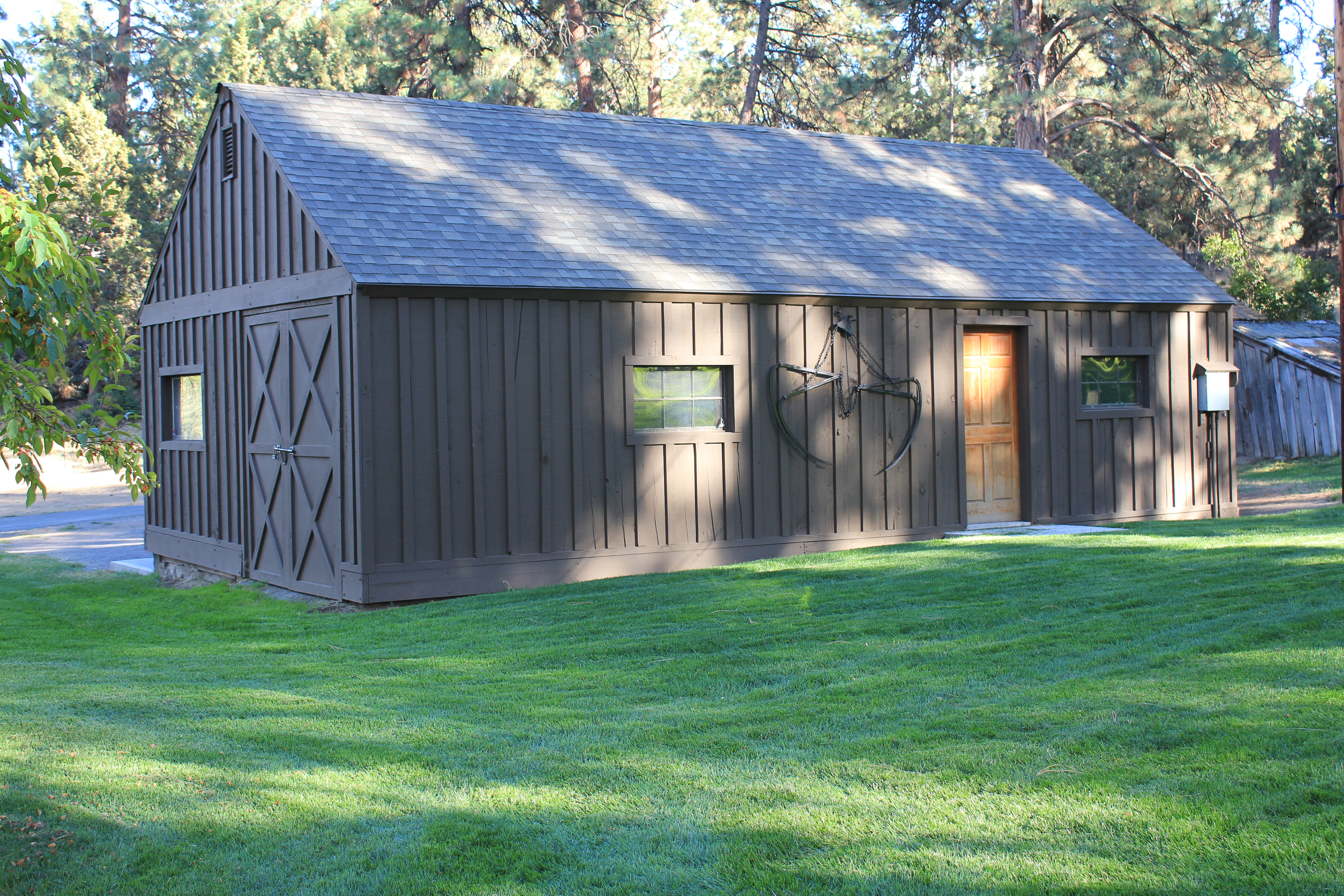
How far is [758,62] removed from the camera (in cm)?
2705

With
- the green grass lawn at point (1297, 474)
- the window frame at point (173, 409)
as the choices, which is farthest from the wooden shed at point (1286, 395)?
the window frame at point (173, 409)

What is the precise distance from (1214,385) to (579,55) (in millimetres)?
17300

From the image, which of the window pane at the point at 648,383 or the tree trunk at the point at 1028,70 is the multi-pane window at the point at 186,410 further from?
the tree trunk at the point at 1028,70

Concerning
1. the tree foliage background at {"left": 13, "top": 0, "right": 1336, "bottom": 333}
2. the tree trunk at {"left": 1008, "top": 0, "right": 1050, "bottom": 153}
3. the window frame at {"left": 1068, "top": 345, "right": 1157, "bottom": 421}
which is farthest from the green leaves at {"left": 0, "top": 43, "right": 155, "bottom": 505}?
the tree trunk at {"left": 1008, "top": 0, "right": 1050, "bottom": 153}

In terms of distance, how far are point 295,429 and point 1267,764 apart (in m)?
8.46

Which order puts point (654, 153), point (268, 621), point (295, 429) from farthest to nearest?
1. point (654, 153)
2. point (295, 429)
3. point (268, 621)

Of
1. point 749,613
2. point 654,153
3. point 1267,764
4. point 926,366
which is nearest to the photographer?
point 1267,764

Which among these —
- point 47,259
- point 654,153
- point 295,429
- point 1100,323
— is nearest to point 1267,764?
point 47,259

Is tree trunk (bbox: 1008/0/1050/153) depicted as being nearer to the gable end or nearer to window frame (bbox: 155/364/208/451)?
the gable end

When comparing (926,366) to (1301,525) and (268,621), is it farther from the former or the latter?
(268,621)

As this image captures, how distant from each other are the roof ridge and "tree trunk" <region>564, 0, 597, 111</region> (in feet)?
40.9

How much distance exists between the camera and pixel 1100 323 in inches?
501

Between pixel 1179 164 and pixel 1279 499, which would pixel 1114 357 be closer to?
pixel 1279 499

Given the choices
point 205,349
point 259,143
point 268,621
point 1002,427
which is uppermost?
point 259,143
